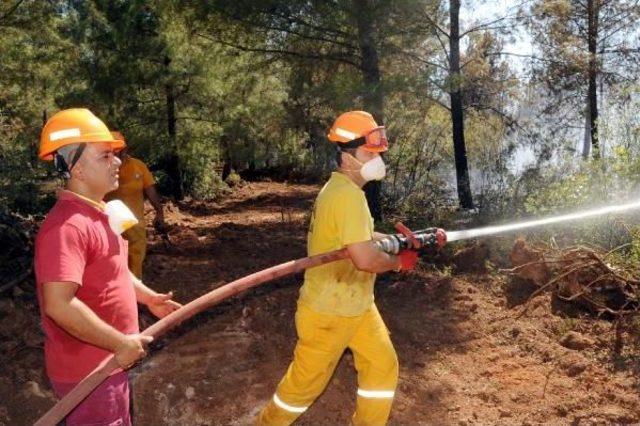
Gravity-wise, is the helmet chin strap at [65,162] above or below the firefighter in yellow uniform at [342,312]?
above

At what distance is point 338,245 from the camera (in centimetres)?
333

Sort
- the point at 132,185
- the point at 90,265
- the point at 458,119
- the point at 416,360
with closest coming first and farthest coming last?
1. the point at 90,265
2. the point at 416,360
3. the point at 132,185
4. the point at 458,119

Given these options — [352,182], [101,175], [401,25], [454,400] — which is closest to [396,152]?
[401,25]

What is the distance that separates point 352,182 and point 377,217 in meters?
7.91

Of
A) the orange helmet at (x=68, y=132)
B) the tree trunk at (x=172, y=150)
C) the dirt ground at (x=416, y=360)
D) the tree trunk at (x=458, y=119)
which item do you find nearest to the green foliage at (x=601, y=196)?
the dirt ground at (x=416, y=360)

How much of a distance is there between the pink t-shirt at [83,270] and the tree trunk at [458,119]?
37.1 ft

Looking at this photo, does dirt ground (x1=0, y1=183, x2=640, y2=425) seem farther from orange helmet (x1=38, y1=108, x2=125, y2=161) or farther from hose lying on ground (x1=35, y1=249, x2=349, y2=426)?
orange helmet (x1=38, y1=108, x2=125, y2=161)

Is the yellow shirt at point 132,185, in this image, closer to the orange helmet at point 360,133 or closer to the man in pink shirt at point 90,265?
the orange helmet at point 360,133

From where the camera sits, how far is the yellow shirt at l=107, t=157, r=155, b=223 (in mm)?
5684

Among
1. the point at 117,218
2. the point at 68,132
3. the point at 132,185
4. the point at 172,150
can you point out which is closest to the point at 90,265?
the point at 117,218

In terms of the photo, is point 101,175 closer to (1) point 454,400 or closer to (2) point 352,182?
(2) point 352,182

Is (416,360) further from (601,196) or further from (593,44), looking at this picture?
(593,44)

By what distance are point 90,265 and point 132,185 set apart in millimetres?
3526

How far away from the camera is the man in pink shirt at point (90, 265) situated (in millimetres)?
2234
